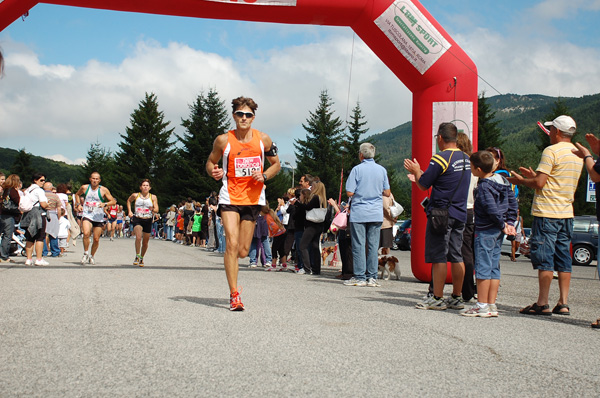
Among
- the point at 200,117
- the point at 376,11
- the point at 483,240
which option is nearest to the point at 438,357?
the point at 483,240

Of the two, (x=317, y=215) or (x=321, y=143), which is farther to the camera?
(x=321, y=143)

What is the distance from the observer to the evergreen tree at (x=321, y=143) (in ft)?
245

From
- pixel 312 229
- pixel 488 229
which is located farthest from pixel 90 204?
pixel 488 229

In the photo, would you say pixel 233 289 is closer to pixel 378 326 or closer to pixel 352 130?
pixel 378 326

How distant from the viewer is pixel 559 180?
6953 mm

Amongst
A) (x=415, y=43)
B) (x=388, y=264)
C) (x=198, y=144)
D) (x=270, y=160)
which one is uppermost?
(x=198, y=144)

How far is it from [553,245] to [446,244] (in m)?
1.11

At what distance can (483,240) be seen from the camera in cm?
677

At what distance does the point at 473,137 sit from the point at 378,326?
20.0 ft

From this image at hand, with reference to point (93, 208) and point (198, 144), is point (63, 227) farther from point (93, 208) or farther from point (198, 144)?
point (198, 144)

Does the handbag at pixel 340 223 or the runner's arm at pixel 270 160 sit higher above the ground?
the runner's arm at pixel 270 160

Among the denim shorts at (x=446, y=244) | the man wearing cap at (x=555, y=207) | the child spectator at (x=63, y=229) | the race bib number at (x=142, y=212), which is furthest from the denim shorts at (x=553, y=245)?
the child spectator at (x=63, y=229)

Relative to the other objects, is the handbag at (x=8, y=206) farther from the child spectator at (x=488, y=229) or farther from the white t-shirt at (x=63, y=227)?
the child spectator at (x=488, y=229)

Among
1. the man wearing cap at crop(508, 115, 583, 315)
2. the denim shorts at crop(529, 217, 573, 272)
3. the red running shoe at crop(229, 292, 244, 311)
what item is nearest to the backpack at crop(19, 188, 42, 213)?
the red running shoe at crop(229, 292, 244, 311)
